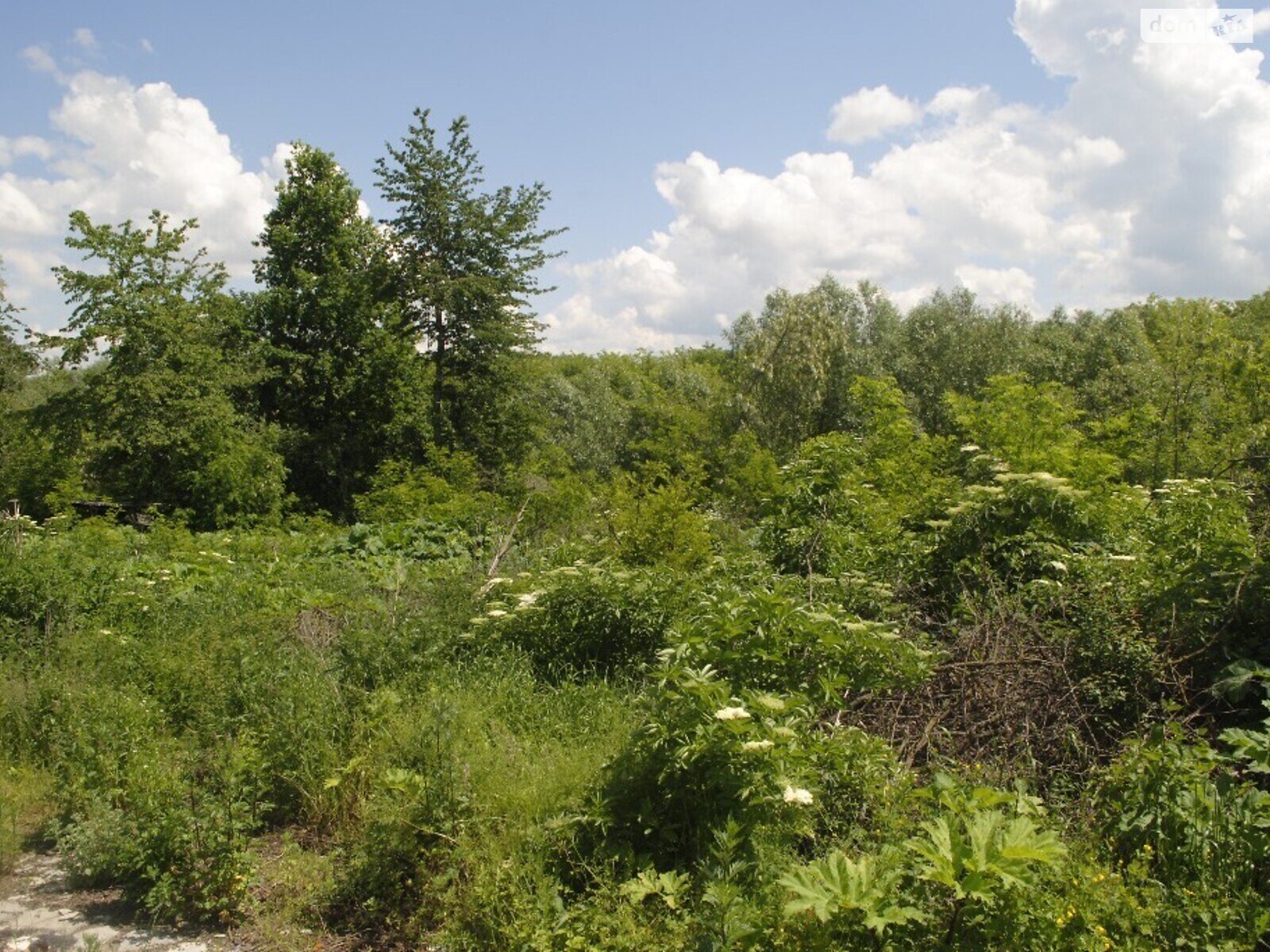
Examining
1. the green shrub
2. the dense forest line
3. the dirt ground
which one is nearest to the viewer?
the dense forest line

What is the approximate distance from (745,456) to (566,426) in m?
15.2

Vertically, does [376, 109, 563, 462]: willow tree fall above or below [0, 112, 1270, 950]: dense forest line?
above

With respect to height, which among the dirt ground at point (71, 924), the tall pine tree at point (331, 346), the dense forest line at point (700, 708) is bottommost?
the dirt ground at point (71, 924)

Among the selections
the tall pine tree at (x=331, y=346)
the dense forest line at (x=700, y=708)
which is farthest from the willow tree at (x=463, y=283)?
the dense forest line at (x=700, y=708)

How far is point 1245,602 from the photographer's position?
15.4ft

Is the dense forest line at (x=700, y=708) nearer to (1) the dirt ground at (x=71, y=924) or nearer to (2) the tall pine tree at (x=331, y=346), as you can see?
(1) the dirt ground at (x=71, y=924)

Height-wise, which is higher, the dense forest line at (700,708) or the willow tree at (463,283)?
the willow tree at (463,283)

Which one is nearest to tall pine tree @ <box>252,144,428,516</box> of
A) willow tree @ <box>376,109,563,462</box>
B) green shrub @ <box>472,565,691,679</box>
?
willow tree @ <box>376,109,563,462</box>

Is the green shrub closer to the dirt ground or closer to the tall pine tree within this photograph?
the dirt ground

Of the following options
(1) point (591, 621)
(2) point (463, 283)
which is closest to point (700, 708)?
(1) point (591, 621)

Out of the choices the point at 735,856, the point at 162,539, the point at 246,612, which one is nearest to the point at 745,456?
the point at 162,539

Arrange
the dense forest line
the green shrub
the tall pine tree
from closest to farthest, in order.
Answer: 1. the dense forest line
2. the green shrub
3. the tall pine tree

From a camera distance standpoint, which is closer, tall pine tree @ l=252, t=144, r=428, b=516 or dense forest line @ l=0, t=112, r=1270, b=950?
dense forest line @ l=0, t=112, r=1270, b=950

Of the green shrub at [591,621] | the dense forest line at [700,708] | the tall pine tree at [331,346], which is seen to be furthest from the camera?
the tall pine tree at [331,346]
